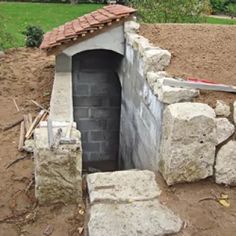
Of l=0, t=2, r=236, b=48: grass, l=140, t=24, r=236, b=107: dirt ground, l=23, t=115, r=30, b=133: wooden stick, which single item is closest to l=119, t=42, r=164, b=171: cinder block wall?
l=140, t=24, r=236, b=107: dirt ground

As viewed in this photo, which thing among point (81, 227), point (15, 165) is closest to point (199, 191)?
point (81, 227)

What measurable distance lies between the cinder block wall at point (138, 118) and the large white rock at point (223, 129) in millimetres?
557

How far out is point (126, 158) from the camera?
6891 mm

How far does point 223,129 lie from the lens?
4078 millimetres

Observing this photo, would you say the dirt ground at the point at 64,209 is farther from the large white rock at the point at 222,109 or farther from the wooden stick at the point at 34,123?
the large white rock at the point at 222,109

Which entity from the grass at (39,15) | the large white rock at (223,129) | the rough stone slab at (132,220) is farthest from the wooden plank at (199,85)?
the grass at (39,15)

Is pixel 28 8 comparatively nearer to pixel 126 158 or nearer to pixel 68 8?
pixel 68 8

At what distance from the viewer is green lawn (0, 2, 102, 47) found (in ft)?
55.7

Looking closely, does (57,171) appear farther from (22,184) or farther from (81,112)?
(81,112)

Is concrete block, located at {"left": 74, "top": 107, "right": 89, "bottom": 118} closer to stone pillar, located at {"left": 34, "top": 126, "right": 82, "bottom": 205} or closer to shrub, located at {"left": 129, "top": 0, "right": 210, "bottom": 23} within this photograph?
shrub, located at {"left": 129, "top": 0, "right": 210, "bottom": 23}

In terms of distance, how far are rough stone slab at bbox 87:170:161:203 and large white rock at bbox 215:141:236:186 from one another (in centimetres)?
61

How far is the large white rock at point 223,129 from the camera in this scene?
4070mm

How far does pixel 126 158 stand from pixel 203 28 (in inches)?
91.6

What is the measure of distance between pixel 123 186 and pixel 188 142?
0.69 m
